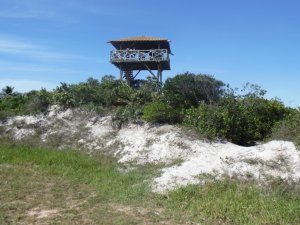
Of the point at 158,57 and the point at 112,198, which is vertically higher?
the point at 158,57

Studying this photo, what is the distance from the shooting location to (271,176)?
1004cm

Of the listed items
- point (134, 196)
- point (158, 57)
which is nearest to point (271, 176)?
point (134, 196)

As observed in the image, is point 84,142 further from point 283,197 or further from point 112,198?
point 283,197

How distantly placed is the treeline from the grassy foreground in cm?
337

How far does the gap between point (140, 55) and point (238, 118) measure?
15325 millimetres

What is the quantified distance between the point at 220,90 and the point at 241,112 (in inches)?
68.7

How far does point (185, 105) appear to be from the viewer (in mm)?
16375

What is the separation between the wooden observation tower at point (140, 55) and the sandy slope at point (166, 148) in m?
10.8

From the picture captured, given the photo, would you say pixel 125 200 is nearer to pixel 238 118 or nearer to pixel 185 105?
pixel 238 118

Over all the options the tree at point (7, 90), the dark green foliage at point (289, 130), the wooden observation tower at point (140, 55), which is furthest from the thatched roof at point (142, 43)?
the dark green foliage at point (289, 130)

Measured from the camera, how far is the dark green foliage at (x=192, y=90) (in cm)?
1631

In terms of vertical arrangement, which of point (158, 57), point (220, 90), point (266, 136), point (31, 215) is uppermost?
point (158, 57)

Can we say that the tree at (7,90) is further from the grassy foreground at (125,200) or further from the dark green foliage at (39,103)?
the grassy foreground at (125,200)

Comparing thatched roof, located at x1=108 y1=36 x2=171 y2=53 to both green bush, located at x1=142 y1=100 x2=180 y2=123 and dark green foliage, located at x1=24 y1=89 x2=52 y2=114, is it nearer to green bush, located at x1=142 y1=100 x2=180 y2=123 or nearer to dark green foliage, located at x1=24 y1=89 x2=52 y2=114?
dark green foliage, located at x1=24 y1=89 x2=52 y2=114
